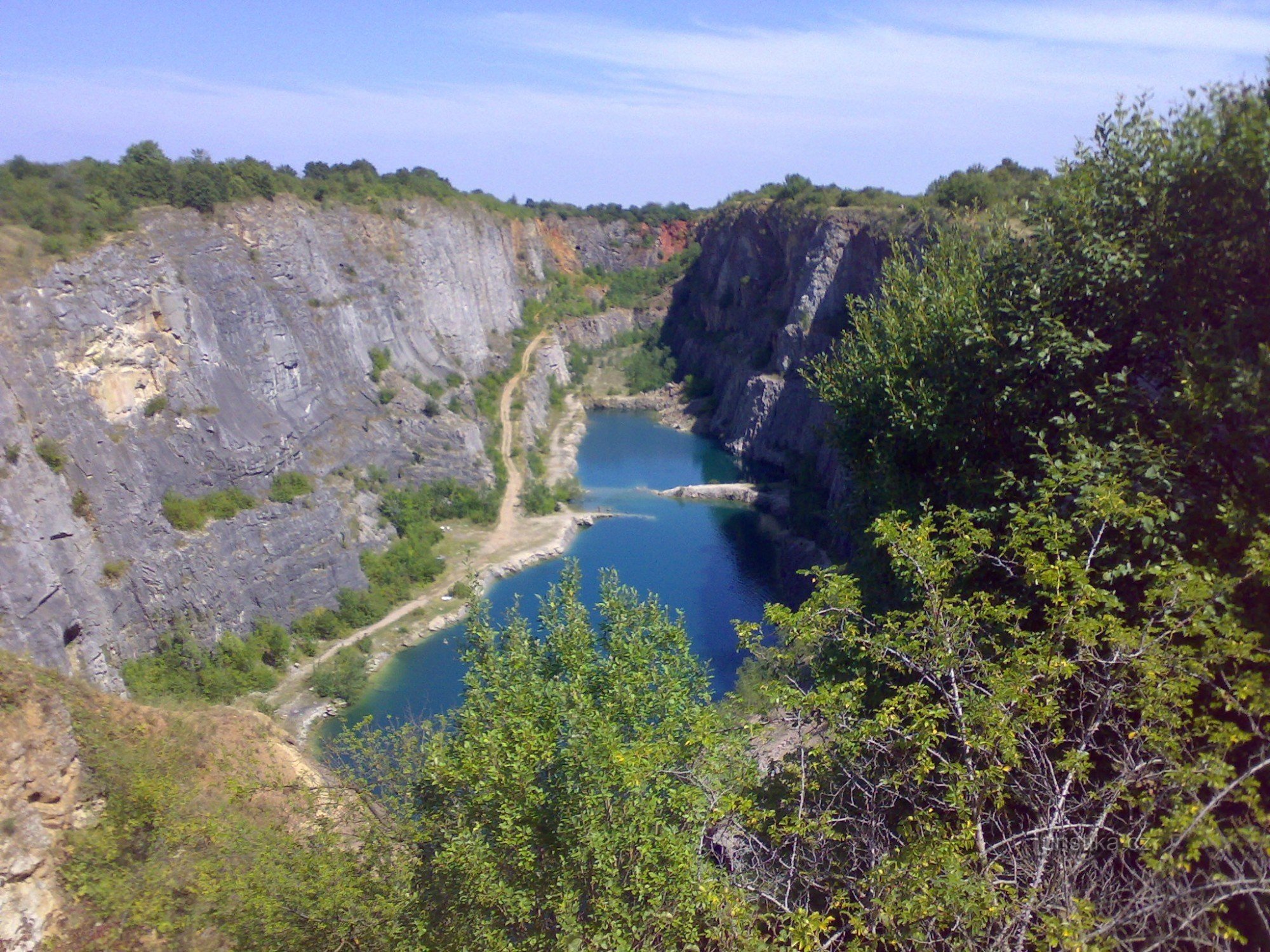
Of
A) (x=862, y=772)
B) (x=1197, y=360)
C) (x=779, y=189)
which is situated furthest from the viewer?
(x=779, y=189)

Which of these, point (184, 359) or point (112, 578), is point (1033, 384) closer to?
point (112, 578)

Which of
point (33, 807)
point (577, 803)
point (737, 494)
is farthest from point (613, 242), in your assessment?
point (577, 803)

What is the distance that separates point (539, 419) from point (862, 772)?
42000 millimetres

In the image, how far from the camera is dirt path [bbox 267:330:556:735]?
2067cm

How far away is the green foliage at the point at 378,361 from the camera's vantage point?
1313 inches

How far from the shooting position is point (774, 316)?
4794cm

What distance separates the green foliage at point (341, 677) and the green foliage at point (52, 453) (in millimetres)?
7454

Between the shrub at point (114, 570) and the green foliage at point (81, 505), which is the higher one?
the green foliage at point (81, 505)

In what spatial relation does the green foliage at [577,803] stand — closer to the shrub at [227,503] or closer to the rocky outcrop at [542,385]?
the shrub at [227,503]

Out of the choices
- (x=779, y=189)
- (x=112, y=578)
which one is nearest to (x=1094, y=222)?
(x=112, y=578)

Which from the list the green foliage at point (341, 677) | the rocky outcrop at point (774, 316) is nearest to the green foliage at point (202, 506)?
the green foliage at point (341, 677)

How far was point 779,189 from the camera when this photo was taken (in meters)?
52.1

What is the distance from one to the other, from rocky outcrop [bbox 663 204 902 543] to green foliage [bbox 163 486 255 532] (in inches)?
737

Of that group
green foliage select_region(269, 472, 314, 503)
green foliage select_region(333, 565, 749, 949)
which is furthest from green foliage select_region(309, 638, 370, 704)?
green foliage select_region(333, 565, 749, 949)
